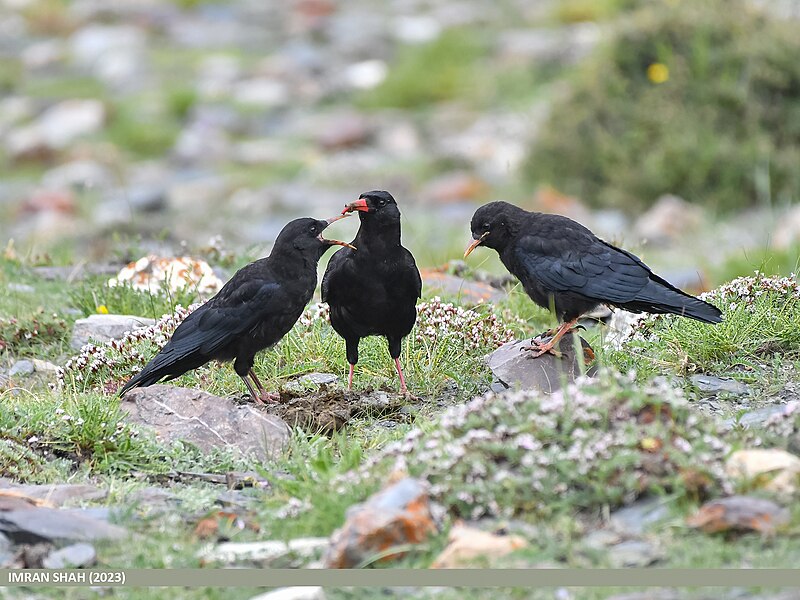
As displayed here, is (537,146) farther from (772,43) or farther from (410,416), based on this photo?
(410,416)

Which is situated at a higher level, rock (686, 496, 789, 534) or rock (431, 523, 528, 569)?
rock (686, 496, 789, 534)

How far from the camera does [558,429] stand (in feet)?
16.4

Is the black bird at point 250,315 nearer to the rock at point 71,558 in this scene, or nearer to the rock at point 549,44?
the rock at point 71,558

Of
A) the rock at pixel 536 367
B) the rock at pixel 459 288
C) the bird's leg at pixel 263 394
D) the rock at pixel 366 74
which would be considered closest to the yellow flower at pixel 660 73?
the rock at pixel 459 288

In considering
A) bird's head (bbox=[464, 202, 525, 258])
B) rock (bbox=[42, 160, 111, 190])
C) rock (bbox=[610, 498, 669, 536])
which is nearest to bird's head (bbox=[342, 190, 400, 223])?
bird's head (bbox=[464, 202, 525, 258])

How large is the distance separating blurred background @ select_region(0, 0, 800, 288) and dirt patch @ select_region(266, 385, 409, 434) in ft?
9.14

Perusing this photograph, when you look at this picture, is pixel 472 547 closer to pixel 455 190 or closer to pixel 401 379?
pixel 401 379

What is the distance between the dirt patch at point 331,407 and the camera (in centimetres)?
630

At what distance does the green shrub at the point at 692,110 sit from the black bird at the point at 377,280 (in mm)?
7876

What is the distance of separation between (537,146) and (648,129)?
4.97ft

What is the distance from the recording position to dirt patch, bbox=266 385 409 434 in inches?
248

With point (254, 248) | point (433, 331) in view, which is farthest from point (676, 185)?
point (433, 331)

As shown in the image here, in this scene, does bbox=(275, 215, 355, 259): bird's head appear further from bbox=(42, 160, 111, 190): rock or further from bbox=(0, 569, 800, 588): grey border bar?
bbox=(42, 160, 111, 190): rock

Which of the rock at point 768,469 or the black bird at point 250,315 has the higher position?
the black bird at point 250,315
